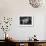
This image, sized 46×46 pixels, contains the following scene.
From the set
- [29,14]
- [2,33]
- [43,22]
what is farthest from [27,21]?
[2,33]

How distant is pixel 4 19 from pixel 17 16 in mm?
264

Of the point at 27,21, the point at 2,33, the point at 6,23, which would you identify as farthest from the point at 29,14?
the point at 2,33

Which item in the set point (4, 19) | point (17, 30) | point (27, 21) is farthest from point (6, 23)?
point (27, 21)

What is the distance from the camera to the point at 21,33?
→ 97.7 inches

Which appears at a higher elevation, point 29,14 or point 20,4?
point 20,4

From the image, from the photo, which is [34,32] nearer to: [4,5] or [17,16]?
[17,16]

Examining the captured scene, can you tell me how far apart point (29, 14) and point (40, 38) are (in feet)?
1.71

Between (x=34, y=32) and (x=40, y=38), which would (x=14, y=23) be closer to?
(x=34, y=32)

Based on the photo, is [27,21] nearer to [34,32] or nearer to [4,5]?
[34,32]

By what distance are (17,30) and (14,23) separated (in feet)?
0.49

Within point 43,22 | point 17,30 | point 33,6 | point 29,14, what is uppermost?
point 33,6

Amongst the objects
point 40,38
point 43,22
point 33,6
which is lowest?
point 40,38

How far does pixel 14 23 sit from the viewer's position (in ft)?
8.16

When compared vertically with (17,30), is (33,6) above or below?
above
